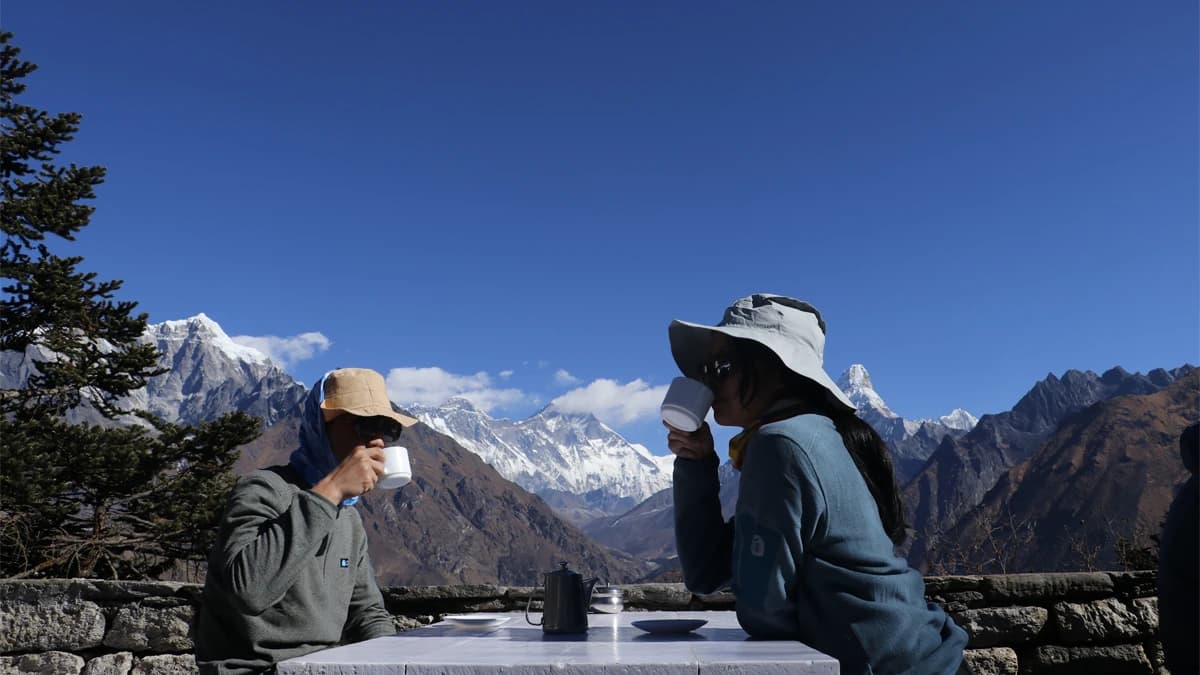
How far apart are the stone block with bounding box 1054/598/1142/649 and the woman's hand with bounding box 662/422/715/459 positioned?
11.3ft

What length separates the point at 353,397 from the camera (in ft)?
9.45

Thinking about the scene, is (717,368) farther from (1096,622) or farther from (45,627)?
(45,627)

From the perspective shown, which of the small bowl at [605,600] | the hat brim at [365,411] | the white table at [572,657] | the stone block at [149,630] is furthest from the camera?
the stone block at [149,630]

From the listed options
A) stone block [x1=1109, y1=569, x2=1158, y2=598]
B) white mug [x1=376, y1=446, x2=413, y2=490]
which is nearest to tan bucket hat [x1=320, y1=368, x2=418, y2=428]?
white mug [x1=376, y1=446, x2=413, y2=490]

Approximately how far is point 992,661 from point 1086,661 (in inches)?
20.5

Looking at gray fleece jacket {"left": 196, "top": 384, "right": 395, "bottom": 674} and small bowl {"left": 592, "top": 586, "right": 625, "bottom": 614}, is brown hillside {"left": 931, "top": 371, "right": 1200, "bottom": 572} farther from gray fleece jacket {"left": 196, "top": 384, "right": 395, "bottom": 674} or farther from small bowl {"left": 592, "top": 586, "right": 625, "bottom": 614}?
gray fleece jacket {"left": 196, "top": 384, "right": 395, "bottom": 674}

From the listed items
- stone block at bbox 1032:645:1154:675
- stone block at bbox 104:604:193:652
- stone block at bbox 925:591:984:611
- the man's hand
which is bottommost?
stone block at bbox 1032:645:1154:675

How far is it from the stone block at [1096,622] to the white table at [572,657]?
137 inches

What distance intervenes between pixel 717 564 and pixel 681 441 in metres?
0.35

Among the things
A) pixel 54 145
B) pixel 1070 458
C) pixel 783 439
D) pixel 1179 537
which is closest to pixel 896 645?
pixel 783 439

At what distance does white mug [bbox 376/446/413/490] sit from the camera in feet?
8.33

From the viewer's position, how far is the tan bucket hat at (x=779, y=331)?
2.16 metres

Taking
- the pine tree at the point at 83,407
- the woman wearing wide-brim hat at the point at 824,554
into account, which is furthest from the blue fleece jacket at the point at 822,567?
the pine tree at the point at 83,407

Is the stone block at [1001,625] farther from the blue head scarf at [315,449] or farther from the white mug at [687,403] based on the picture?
the blue head scarf at [315,449]
